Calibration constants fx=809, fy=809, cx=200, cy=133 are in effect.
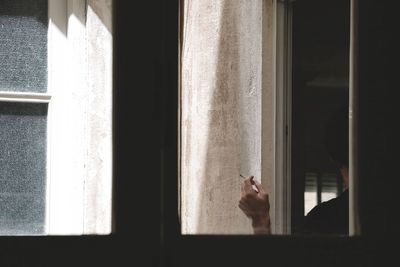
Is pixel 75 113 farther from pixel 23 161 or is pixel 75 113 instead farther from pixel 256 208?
pixel 256 208

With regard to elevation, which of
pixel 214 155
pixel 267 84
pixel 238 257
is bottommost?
pixel 238 257

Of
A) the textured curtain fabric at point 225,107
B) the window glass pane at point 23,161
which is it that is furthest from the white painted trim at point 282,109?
the window glass pane at point 23,161

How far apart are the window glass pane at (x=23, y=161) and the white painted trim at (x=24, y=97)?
0.8 inches

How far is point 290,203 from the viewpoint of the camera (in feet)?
11.5

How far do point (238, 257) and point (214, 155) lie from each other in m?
2.39

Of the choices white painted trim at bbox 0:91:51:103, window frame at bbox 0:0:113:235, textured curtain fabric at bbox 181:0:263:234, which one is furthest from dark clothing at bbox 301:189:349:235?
white painted trim at bbox 0:91:51:103

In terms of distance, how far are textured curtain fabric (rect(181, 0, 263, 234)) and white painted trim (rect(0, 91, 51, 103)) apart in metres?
0.64

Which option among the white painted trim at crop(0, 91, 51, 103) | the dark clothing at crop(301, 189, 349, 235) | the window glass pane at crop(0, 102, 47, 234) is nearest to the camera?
the dark clothing at crop(301, 189, 349, 235)

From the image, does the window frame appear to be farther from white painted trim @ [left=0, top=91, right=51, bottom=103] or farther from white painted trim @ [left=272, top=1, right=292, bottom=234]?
white painted trim @ [left=272, top=1, right=292, bottom=234]

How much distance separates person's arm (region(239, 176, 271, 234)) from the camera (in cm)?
221

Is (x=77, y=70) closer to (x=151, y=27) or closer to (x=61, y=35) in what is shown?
(x=61, y=35)

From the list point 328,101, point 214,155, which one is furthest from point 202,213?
point 328,101

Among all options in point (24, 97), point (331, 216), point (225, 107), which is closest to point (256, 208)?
→ point (331, 216)

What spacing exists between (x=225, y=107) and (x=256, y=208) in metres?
0.99
